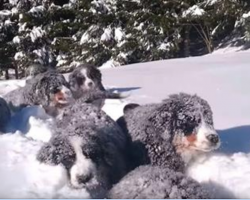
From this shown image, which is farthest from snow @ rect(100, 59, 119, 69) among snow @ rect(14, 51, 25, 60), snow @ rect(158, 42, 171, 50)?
snow @ rect(14, 51, 25, 60)

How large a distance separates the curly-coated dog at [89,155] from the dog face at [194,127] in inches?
16.4

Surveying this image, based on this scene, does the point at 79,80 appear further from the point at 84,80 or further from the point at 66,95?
the point at 66,95

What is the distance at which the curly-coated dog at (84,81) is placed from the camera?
661 cm

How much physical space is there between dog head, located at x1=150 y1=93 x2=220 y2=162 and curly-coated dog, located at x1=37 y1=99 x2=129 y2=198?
0.36 meters

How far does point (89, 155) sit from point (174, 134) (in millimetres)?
818

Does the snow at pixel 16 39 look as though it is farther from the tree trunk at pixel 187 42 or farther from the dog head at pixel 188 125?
the dog head at pixel 188 125

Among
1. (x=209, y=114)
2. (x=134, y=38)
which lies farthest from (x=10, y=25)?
(x=209, y=114)

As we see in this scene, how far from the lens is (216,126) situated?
17.9 feet

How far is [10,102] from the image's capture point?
256 inches

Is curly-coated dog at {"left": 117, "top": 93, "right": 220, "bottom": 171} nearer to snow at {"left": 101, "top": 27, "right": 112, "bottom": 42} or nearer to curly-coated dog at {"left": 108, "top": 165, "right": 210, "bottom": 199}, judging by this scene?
curly-coated dog at {"left": 108, "top": 165, "right": 210, "bottom": 199}

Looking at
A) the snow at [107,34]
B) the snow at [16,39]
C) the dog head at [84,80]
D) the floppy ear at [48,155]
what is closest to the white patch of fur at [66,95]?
the dog head at [84,80]

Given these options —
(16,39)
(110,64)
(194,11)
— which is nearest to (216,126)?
(194,11)

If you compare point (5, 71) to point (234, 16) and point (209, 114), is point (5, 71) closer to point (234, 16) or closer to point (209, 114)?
point (234, 16)

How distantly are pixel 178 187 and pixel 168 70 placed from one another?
6.53m
